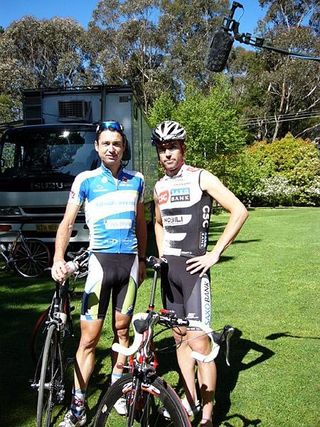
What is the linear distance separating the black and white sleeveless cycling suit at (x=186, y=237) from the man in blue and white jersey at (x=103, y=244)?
28 cm

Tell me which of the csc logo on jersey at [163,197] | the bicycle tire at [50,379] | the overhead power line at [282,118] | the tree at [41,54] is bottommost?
the bicycle tire at [50,379]

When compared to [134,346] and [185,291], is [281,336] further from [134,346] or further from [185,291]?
[134,346]

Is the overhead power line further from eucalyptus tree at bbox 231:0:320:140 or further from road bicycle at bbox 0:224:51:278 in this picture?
road bicycle at bbox 0:224:51:278

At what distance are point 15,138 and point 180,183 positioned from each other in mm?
6679

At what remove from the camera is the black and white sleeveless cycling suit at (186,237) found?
10.6 feet

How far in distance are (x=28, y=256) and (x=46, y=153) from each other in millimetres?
1952

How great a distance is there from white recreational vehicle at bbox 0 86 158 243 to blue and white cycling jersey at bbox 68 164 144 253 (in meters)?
A: 5.00

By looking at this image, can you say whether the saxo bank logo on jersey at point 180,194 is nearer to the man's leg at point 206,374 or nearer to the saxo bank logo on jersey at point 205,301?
the saxo bank logo on jersey at point 205,301

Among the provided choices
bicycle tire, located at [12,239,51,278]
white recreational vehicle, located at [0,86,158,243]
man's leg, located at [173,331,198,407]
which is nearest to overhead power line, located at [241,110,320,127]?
white recreational vehicle, located at [0,86,158,243]

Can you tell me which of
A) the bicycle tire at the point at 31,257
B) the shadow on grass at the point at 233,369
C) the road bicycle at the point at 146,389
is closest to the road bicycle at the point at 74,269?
the road bicycle at the point at 146,389

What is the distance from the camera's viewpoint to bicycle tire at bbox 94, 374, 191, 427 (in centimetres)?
250

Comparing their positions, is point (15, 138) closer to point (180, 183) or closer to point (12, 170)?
point (12, 170)

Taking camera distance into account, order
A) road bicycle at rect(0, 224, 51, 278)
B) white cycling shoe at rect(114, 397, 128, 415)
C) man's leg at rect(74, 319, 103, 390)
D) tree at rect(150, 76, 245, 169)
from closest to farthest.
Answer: white cycling shoe at rect(114, 397, 128, 415), man's leg at rect(74, 319, 103, 390), road bicycle at rect(0, 224, 51, 278), tree at rect(150, 76, 245, 169)

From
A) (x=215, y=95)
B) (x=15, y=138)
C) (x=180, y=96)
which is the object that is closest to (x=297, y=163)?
(x=215, y=95)
